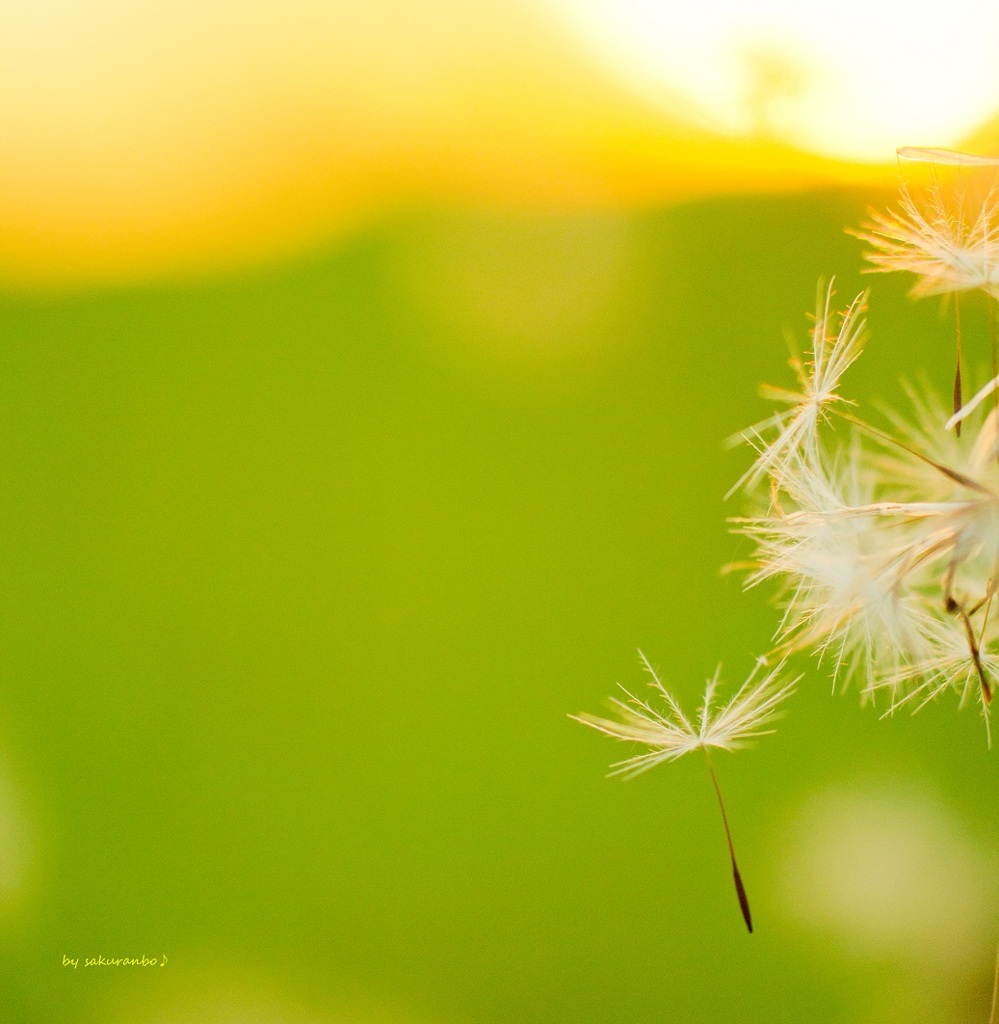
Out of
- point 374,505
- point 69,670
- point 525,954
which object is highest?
point 374,505

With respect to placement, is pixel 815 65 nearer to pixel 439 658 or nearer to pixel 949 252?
pixel 949 252

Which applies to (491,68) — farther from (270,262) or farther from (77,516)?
(77,516)

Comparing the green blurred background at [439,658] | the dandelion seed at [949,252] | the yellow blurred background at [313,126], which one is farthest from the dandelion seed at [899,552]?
the yellow blurred background at [313,126]

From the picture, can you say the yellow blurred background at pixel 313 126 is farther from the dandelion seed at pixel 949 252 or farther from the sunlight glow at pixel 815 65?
the dandelion seed at pixel 949 252

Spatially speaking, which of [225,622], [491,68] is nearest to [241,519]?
[225,622]

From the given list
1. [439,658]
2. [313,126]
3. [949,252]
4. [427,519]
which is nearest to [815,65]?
[949,252]
